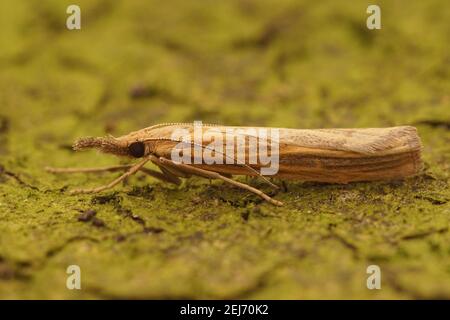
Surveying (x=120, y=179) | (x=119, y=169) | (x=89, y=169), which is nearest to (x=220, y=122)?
(x=119, y=169)

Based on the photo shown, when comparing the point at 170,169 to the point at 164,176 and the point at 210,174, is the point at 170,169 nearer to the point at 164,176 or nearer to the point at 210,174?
the point at 164,176

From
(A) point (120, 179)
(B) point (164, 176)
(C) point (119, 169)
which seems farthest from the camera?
(C) point (119, 169)

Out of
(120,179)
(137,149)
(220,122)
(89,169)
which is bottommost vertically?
(120,179)

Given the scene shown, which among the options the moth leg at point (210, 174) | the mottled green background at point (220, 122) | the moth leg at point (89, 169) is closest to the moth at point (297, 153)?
the moth leg at point (210, 174)

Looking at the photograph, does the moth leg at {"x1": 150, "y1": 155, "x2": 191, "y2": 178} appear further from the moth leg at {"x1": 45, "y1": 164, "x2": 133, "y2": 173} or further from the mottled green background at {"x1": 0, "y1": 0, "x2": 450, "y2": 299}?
the moth leg at {"x1": 45, "y1": 164, "x2": 133, "y2": 173}

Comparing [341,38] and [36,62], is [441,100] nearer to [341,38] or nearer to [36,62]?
[341,38]

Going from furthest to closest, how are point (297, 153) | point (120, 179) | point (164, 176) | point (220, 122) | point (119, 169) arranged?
point (220, 122) < point (119, 169) < point (164, 176) < point (120, 179) < point (297, 153)

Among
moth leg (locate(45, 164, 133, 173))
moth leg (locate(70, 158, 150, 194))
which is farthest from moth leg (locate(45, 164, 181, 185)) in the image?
moth leg (locate(70, 158, 150, 194))
